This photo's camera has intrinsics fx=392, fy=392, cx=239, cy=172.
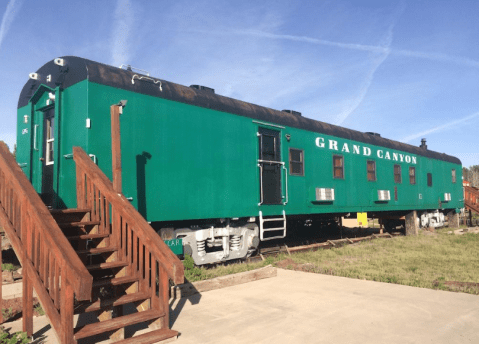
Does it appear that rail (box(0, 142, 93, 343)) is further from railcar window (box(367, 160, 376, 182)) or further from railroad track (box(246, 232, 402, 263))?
railcar window (box(367, 160, 376, 182))

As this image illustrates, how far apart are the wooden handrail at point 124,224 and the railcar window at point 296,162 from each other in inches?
227

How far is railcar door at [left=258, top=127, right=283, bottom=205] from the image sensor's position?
9609 mm

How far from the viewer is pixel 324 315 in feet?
17.1

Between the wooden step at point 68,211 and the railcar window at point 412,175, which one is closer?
the wooden step at point 68,211

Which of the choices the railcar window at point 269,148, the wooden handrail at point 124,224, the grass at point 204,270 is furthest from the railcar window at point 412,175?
the wooden handrail at point 124,224

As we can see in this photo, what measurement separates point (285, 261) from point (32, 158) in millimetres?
5915

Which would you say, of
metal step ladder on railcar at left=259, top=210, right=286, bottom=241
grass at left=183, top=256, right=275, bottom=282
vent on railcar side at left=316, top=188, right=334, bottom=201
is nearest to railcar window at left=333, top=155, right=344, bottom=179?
vent on railcar side at left=316, top=188, right=334, bottom=201

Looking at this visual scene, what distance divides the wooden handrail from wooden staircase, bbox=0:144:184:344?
0.04 feet

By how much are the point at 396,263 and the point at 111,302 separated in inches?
291

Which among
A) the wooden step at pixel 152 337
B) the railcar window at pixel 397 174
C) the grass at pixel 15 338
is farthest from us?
the railcar window at pixel 397 174

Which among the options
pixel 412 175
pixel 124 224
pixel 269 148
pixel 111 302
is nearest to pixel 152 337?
pixel 111 302

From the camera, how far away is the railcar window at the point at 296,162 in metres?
10.5

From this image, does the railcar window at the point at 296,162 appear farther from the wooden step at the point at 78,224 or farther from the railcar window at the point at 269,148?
the wooden step at the point at 78,224

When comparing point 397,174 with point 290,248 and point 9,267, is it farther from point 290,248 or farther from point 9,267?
point 9,267
